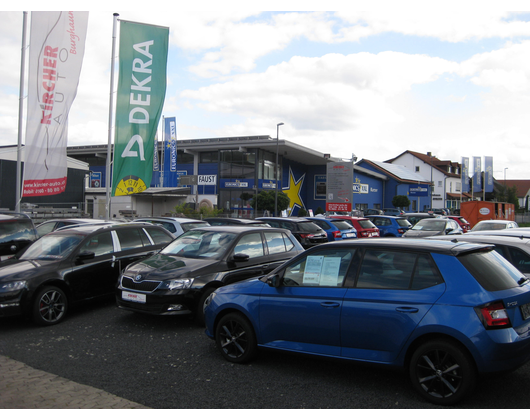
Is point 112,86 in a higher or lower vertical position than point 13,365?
higher

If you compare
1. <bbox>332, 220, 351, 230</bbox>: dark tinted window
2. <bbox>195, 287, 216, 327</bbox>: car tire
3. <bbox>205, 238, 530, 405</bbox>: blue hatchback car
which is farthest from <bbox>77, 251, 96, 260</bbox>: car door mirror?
<bbox>332, 220, 351, 230</bbox>: dark tinted window

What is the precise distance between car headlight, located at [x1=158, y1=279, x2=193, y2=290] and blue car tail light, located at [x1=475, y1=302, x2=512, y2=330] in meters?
4.06

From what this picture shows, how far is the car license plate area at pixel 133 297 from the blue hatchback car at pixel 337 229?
35.5 feet

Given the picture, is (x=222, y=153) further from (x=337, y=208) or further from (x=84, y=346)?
(x=84, y=346)

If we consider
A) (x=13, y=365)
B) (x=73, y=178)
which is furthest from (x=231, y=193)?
(x=13, y=365)

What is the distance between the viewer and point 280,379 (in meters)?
4.70

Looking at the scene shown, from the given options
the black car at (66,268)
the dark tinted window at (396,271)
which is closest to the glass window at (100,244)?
the black car at (66,268)

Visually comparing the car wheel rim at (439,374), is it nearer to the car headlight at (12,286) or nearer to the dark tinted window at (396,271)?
the dark tinted window at (396,271)

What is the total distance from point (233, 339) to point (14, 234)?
22.5 ft

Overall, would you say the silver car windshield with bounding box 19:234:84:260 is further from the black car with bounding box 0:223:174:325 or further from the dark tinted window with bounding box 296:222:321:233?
the dark tinted window with bounding box 296:222:321:233

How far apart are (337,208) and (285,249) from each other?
974 inches

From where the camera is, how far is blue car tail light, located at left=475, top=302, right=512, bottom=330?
3.76 metres

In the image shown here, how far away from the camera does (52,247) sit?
7887mm

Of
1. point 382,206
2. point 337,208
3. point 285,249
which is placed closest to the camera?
point 285,249
